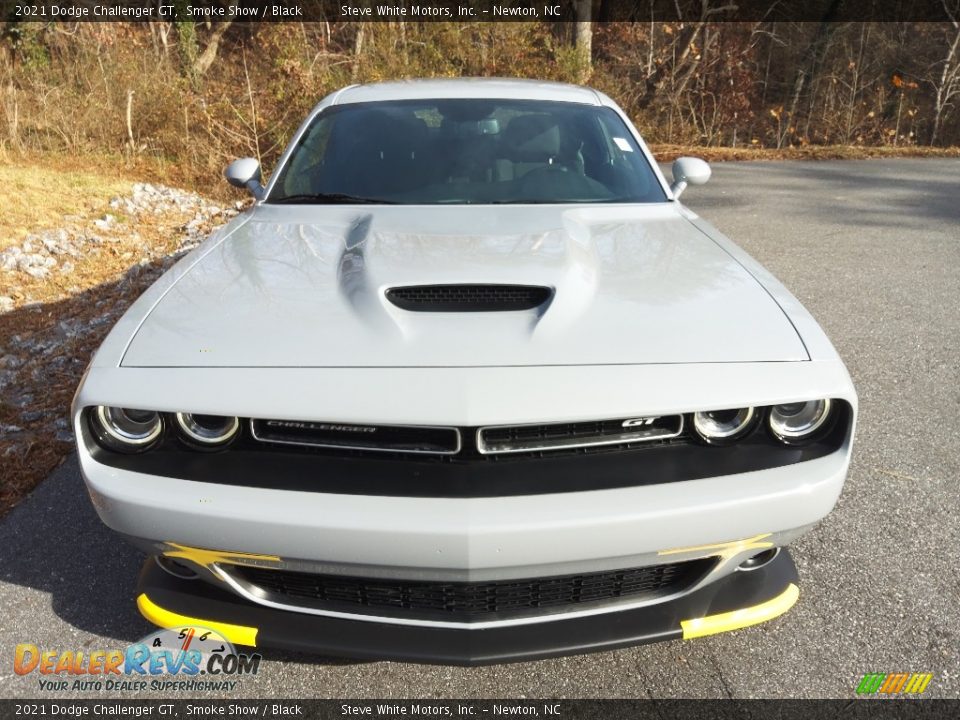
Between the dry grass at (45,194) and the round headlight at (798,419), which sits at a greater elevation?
the round headlight at (798,419)

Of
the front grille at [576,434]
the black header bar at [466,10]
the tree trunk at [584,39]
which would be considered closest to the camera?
the front grille at [576,434]

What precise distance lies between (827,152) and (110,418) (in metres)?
13.9

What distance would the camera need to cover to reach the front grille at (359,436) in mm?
1639

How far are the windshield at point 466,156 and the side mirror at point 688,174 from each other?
0.79 ft

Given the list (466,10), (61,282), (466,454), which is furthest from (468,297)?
(466,10)

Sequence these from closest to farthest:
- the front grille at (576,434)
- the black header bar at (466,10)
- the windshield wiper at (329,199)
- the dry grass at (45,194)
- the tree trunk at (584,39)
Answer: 1. the front grille at (576,434)
2. the windshield wiper at (329,199)
3. the dry grass at (45,194)
4. the black header bar at (466,10)
5. the tree trunk at (584,39)

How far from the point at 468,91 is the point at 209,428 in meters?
2.22

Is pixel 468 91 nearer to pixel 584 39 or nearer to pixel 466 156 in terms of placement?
pixel 466 156

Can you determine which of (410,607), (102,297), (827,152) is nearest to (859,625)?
(410,607)

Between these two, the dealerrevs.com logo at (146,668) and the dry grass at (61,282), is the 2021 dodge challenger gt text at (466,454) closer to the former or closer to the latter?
the dealerrevs.com logo at (146,668)

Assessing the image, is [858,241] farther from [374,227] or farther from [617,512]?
[617,512]

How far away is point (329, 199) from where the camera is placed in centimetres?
289

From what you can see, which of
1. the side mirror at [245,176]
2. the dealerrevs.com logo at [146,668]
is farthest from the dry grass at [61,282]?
the side mirror at [245,176]

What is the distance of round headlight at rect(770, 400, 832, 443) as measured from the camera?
→ 1.76 meters
